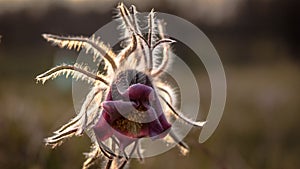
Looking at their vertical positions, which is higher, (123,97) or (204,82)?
(204,82)

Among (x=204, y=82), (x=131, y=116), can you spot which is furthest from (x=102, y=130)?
(x=204, y=82)

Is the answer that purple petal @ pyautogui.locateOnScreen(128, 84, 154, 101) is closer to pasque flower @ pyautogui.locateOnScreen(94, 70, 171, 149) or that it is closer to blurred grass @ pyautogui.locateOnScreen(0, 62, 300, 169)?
pasque flower @ pyautogui.locateOnScreen(94, 70, 171, 149)

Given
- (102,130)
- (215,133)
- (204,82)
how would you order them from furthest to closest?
(204,82) → (215,133) → (102,130)

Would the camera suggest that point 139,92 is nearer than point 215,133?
Yes

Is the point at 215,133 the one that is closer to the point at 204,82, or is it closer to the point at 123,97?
the point at 123,97

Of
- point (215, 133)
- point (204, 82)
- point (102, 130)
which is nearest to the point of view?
point (102, 130)

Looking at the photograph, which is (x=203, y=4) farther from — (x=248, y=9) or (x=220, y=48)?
(x=248, y=9)

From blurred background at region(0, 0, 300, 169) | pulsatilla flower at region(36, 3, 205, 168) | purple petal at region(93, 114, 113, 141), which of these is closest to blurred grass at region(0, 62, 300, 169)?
blurred background at region(0, 0, 300, 169)

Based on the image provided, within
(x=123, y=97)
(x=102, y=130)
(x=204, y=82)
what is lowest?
(x=102, y=130)
